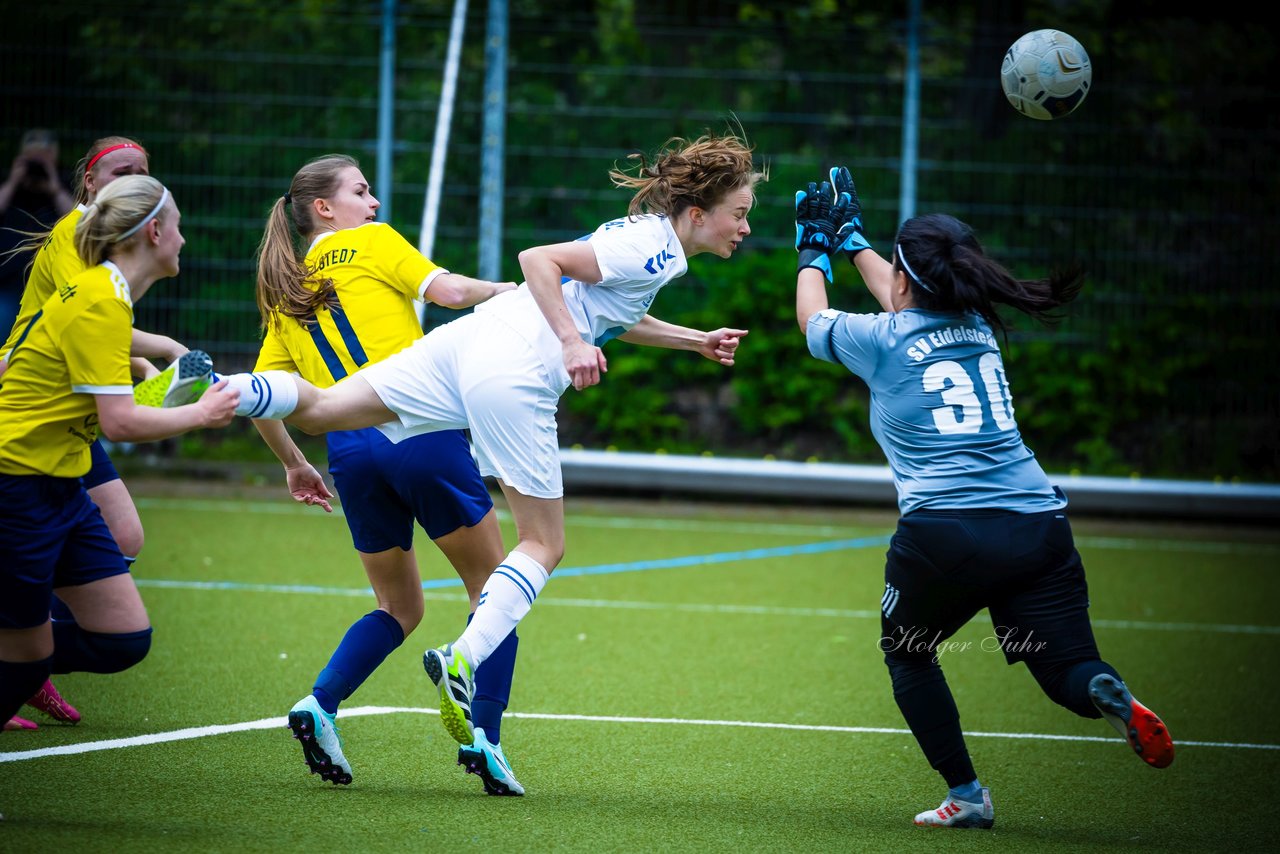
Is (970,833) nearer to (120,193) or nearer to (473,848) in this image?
(473,848)

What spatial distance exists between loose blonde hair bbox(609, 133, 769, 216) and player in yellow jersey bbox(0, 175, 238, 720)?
1.52 metres

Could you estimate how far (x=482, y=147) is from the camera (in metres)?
12.4

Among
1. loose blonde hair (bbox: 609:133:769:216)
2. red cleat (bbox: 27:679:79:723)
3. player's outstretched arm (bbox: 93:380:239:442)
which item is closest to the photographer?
player's outstretched arm (bbox: 93:380:239:442)

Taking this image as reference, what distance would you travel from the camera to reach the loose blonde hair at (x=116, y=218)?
3912 mm

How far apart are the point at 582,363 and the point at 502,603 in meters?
0.76

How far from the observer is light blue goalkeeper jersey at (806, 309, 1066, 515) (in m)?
4.25

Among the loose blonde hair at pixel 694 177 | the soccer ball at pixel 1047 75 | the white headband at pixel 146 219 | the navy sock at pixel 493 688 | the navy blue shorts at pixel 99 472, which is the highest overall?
the soccer ball at pixel 1047 75

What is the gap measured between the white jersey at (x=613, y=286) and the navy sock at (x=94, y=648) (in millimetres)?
1461

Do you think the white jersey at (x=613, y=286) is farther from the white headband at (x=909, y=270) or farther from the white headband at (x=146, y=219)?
the white headband at (x=146, y=219)

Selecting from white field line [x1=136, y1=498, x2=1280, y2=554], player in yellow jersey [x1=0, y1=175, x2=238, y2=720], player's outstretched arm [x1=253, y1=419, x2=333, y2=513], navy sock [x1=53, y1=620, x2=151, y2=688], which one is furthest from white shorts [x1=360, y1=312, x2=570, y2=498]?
white field line [x1=136, y1=498, x2=1280, y2=554]

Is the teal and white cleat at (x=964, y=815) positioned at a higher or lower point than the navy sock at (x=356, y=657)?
lower

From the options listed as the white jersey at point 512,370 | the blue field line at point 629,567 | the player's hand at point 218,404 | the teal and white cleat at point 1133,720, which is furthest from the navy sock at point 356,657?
the blue field line at point 629,567

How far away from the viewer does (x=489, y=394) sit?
425cm

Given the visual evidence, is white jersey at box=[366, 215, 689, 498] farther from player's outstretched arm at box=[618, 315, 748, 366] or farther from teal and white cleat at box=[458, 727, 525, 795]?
teal and white cleat at box=[458, 727, 525, 795]
